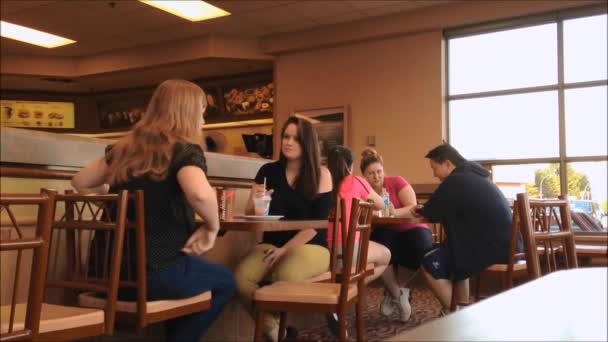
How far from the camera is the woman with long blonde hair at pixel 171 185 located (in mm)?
2234

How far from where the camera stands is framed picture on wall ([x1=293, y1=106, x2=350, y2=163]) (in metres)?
7.21

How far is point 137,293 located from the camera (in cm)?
213

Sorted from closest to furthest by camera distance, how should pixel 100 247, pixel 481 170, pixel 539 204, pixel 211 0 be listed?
pixel 100 247 < pixel 539 204 < pixel 481 170 < pixel 211 0

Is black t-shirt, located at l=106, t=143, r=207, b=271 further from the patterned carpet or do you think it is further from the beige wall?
the beige wall

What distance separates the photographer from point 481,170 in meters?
3.76

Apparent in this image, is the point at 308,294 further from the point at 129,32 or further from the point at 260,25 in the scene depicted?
the point at 129,32

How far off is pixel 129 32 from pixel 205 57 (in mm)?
996

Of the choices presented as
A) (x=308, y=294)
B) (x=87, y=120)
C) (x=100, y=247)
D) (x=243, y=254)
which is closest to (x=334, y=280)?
(x=308, y=294)

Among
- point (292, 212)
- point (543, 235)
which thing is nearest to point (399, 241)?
point (292, 212)

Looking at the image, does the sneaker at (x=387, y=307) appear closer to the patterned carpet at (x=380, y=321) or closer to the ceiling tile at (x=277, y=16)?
the patterned carpet at (x=380, y=321)

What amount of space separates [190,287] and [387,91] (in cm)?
506

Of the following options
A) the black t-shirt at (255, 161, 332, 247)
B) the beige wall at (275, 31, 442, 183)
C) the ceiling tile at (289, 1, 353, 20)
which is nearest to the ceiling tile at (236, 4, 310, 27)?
the ceiling tile at (289, 1, 353, 20)

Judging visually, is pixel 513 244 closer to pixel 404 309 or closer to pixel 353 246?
pixel 353 246

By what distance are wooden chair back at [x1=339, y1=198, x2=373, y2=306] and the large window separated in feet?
10.8
